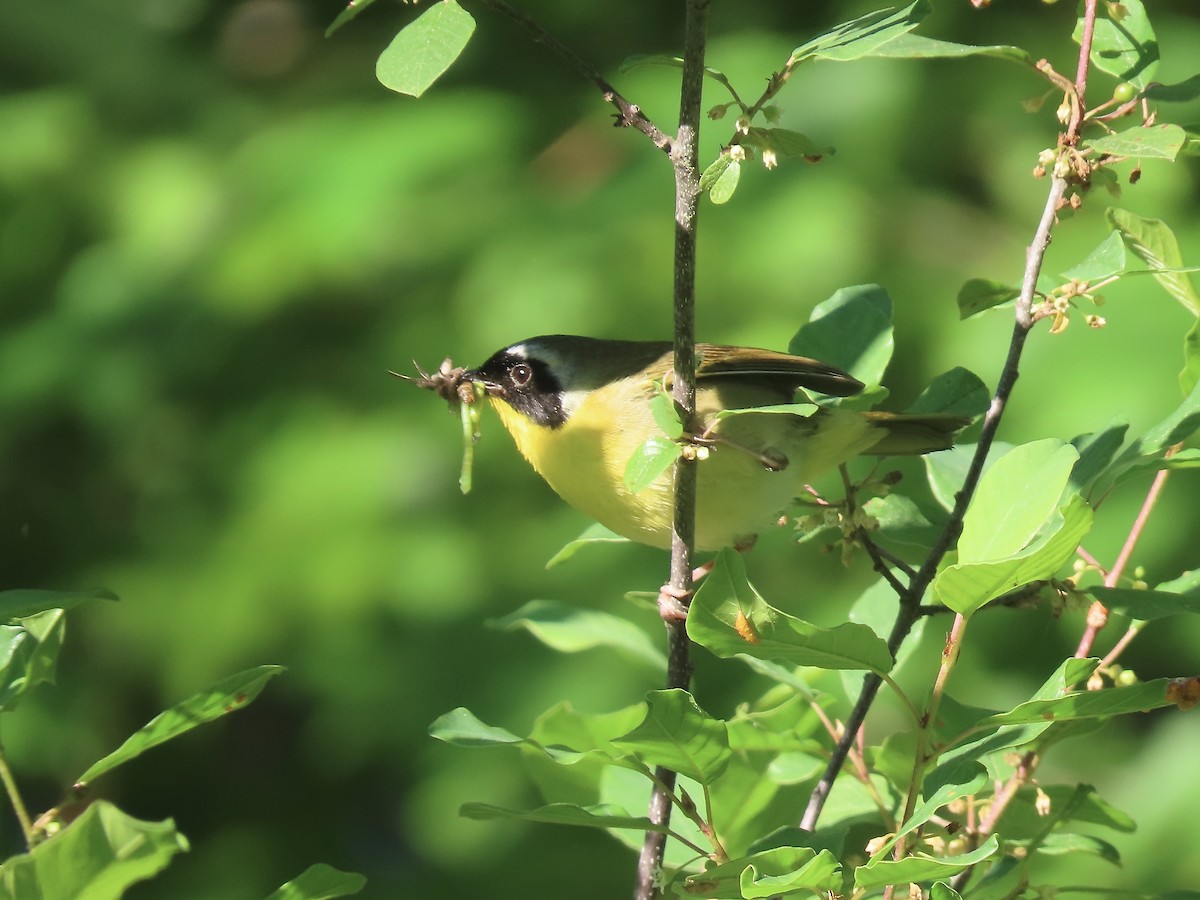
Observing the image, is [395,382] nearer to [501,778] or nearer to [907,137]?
[501,778]

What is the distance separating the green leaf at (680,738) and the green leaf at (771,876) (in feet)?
0.33

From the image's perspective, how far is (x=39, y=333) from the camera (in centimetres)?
405

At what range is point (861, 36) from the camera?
1.18 meters

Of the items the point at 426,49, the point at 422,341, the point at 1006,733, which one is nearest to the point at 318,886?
the point at 1006,733

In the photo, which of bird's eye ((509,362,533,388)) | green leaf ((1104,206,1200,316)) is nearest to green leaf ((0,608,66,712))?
green leaf ((1104,206,1200,316))

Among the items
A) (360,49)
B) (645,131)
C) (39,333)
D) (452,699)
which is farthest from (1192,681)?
(360,49)

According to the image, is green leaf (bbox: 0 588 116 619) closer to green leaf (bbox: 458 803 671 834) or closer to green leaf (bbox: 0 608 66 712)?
green leaf (bbox: 0 608 66 712)

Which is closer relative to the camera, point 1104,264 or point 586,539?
point 1104,264

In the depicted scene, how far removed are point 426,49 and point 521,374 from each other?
1.37 m

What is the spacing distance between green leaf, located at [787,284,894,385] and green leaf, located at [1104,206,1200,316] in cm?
27

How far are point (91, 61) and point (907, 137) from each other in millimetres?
2569

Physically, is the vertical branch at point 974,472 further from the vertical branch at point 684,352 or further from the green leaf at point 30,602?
the green leaf at point 30,602

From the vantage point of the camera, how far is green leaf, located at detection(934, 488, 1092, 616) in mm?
1033

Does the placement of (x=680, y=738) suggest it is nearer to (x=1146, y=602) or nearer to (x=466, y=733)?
(x=466, y=733)
